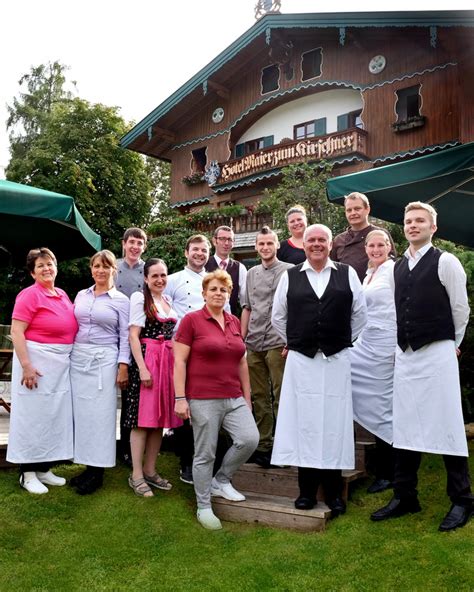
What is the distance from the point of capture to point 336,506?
4.26 m

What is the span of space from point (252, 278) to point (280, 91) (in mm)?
16321

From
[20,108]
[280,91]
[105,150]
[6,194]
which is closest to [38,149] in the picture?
[105,150]

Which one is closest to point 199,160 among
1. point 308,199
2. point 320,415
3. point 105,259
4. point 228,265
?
point 308,199

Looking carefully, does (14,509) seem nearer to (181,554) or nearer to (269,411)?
(181,554)

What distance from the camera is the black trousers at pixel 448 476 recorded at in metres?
3.85

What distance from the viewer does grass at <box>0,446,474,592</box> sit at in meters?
3.41

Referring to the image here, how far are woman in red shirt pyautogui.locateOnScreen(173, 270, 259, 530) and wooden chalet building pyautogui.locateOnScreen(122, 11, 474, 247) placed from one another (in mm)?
12352

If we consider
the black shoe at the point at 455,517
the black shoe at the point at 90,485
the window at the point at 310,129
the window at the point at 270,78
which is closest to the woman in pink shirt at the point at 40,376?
the black shoe at the point at 90,485

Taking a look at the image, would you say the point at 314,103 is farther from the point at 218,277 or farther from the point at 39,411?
the point at 39,411

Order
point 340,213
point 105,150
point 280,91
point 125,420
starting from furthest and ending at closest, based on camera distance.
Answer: point 105,150
point 280,91
point 340,213
point 125,420

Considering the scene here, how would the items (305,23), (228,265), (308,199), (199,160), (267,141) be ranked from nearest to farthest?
(228,265) → (308,199) → (305,23) → (267,141) → (199,160)

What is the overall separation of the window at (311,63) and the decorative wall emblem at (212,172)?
421 cm

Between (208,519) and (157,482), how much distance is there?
73 cm

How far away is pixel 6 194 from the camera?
4938 mm
